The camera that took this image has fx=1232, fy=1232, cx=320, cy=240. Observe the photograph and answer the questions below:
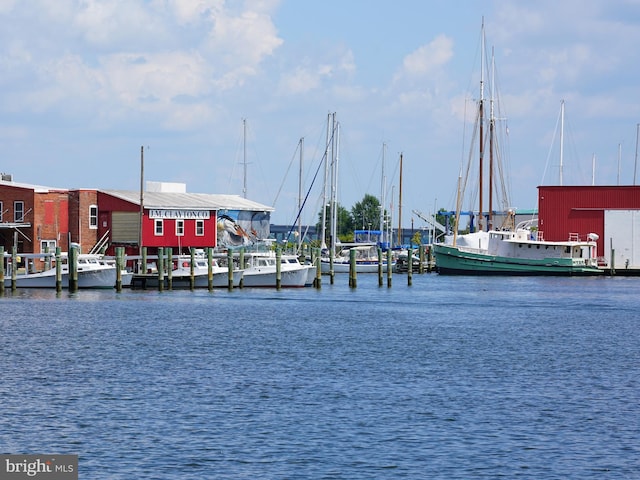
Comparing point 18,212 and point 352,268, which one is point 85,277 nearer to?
point 18,212

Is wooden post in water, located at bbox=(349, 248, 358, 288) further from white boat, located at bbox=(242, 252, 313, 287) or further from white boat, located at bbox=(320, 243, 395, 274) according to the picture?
white boat, located at bbox=(320, 243, 395, 274)

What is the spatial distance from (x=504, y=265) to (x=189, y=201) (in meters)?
30.7

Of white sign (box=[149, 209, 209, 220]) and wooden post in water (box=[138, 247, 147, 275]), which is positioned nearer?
wooden post in water (box=[138, 247, 147, 275])

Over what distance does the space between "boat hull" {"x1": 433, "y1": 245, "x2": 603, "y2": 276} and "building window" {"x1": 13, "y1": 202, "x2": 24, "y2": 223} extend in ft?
Answer: 133

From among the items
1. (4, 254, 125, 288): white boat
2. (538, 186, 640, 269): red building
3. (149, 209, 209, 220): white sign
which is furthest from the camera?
(538, 186, 640, 269): red building

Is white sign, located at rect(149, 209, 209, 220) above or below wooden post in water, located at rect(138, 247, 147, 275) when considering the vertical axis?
above

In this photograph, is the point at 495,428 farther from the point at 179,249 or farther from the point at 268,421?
the point at 179,249

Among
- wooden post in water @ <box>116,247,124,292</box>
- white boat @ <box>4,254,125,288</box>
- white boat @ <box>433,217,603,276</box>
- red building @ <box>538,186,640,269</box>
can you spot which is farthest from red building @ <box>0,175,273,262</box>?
red building @ <box>538,186,640,269</box>

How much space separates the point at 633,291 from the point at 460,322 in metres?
34.6

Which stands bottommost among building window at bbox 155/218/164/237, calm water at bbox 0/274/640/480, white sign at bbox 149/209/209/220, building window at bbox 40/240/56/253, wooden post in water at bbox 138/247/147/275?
calm water at bbox 0/274/640/480

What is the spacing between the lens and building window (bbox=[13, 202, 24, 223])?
3767 inches

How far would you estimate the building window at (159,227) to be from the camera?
9700 cm

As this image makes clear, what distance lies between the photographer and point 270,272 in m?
88.2

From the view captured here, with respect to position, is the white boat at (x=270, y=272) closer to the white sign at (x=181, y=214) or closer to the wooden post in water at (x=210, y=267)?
the wooden post in water at (x=210, y=267)
